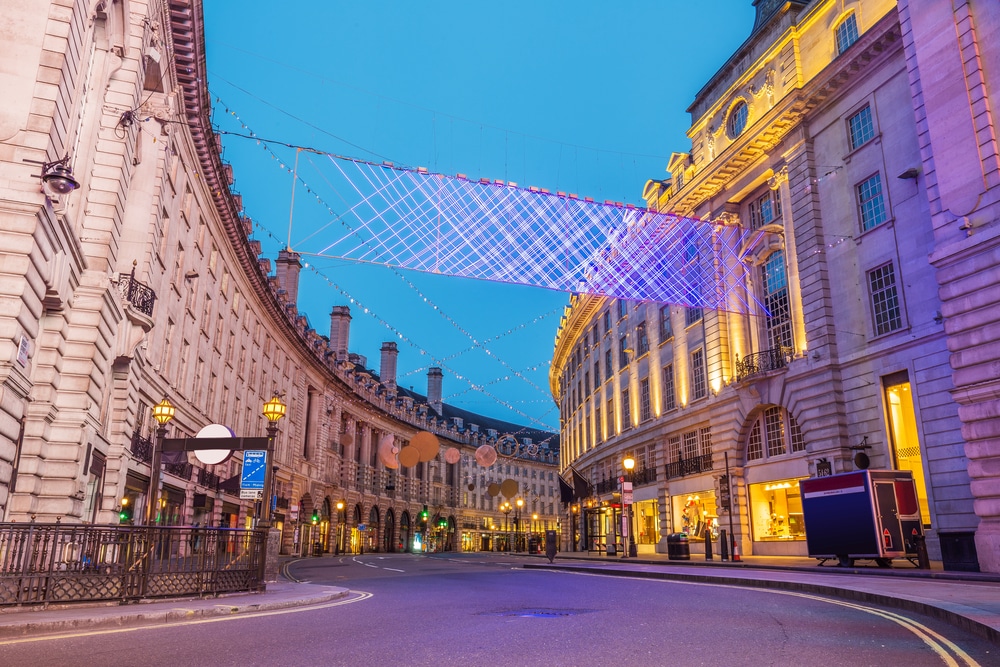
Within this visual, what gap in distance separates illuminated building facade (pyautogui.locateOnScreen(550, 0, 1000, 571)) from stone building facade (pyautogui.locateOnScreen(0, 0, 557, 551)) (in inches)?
545

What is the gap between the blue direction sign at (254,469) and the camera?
53.7 ft

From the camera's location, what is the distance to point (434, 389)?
108m

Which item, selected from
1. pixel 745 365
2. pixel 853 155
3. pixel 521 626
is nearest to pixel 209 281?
pixel 745 365

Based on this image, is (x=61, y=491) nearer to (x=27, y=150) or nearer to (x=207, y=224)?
(x=27, y=150)

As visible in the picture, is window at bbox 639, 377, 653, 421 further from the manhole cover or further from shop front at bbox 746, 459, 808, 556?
the manhole cover

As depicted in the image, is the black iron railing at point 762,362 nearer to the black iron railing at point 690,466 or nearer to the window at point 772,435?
the window at point 772,435

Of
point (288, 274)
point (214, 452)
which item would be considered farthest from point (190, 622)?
point (288, 274)

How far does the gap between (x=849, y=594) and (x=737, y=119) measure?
93.5 feet

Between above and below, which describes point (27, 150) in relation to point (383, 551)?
above

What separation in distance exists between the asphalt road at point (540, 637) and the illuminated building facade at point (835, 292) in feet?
36.3

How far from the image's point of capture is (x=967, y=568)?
60.8ft

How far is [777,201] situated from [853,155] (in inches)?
200

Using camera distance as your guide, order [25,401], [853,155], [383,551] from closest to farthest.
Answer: [25,401], [853,155], [383,551]

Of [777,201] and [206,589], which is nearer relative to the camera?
[206,589]
